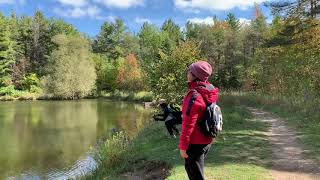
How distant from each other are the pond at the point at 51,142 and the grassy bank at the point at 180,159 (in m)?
2.61

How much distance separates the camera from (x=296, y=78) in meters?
22.7

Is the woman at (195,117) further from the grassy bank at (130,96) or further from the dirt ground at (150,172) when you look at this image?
the grassy bank at (130,96)

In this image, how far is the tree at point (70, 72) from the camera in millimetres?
61812

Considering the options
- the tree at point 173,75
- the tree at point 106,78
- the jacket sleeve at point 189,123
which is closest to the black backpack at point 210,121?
the jacket sleeve at point 189,123

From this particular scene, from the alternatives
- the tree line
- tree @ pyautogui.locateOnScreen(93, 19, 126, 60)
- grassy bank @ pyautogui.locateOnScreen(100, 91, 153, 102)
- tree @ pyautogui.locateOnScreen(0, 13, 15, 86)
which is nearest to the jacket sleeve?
the tree line

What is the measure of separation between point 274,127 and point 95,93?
52.4 meters

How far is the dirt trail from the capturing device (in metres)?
8.22

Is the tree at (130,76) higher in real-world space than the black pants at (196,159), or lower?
higher

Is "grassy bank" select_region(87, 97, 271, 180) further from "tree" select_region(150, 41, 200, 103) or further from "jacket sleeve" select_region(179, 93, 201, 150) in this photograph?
"tree" select_region(150, 41, 200, 103)

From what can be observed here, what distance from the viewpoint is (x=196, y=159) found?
5.50 metres

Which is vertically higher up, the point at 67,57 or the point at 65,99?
the point at 67,57

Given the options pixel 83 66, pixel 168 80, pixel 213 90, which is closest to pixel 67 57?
pixel 83 66

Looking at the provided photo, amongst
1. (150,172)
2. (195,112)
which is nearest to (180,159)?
(150,172)

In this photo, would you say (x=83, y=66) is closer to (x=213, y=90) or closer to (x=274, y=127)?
(x=274, y=127)
